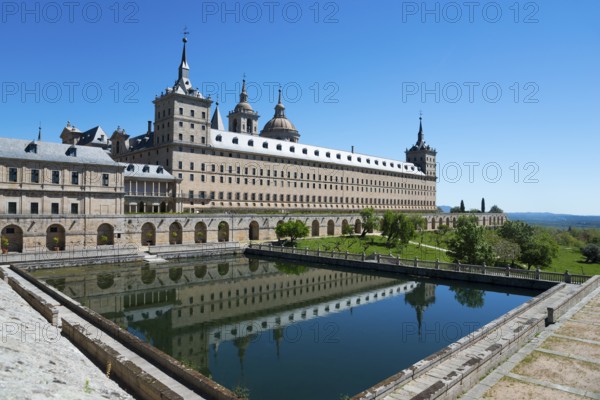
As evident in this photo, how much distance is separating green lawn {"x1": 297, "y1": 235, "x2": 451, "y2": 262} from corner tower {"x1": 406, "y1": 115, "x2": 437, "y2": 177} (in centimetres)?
5981

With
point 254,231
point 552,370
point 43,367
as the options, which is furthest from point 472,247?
point 43,367

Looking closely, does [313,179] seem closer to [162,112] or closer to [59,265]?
[162,112]

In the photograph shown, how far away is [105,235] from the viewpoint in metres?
47.6

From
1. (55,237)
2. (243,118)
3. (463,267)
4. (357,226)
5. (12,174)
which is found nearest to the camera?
(463,267)

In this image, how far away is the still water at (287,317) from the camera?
16547 mm

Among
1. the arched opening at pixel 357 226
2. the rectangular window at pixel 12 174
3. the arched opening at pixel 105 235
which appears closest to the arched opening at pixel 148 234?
the arched opening at pixel 105 235

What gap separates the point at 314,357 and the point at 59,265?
30993mm

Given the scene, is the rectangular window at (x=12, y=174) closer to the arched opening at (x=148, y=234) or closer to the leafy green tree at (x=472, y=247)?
the arched opening at (x=148, y=234)

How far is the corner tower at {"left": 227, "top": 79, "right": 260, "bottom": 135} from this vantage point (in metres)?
98.8

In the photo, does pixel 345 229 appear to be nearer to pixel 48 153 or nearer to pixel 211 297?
pixel 211 297

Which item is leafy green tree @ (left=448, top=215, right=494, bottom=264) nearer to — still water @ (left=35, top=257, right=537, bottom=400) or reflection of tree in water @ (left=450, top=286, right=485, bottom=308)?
still water @ (left=35, top=257, right=537, bottom=400)

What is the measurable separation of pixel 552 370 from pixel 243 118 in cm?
9181

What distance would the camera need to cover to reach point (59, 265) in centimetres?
3844

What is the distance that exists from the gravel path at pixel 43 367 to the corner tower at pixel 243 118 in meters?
84.4
